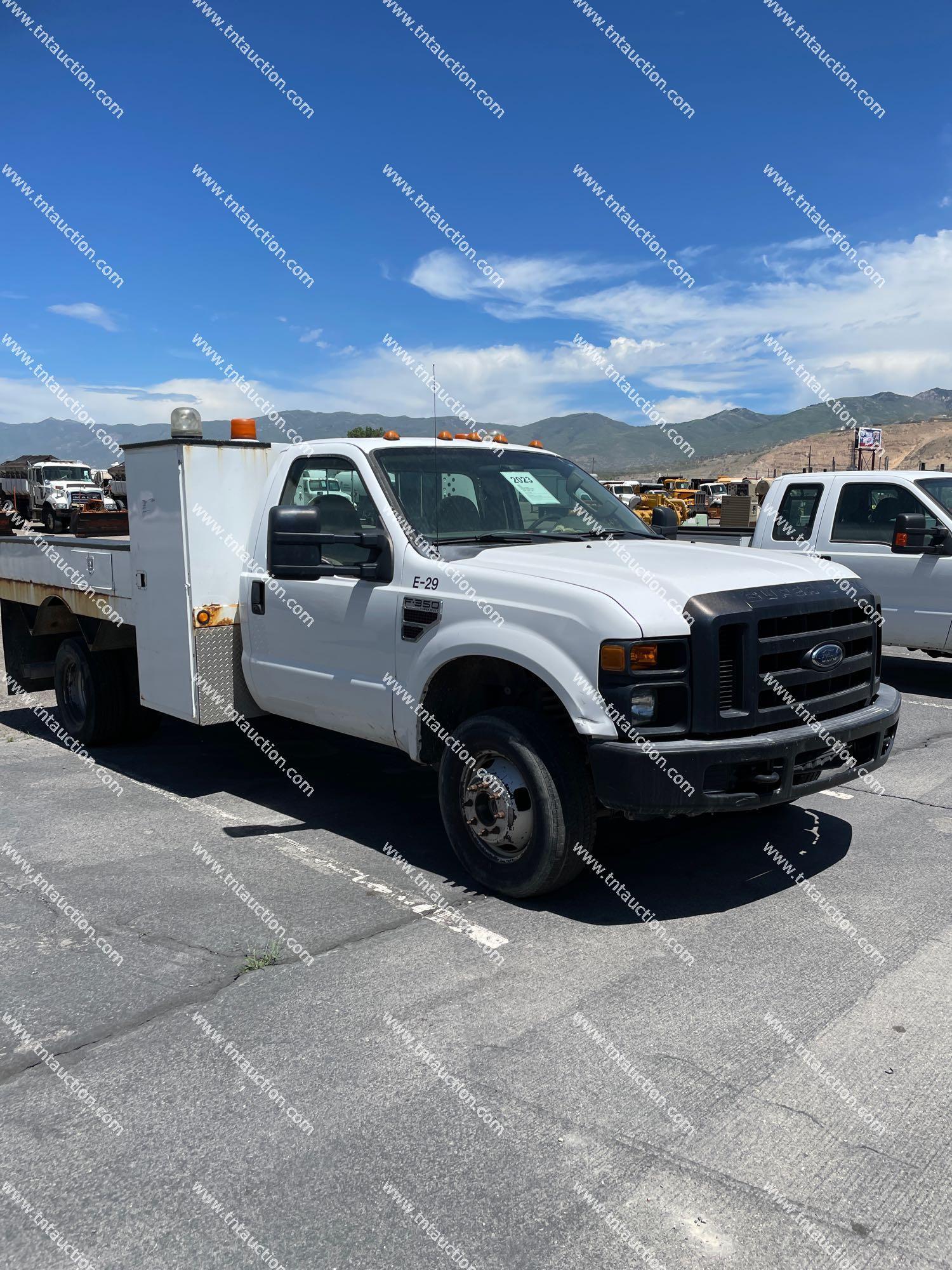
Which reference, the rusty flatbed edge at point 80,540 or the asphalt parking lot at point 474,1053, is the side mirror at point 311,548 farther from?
the rusty flatbed edge at point 80,540

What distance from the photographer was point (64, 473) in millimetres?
37344

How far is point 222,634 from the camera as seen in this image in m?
5.91

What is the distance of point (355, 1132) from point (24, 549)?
19.8 ft

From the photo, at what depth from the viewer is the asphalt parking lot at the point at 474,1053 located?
8.27 feet

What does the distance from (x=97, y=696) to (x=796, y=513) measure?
258 inches

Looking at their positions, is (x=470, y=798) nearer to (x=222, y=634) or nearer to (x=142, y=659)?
(x=222, y=634)

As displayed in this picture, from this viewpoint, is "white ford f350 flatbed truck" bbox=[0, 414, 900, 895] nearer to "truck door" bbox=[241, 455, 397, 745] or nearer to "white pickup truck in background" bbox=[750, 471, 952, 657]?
"truck door" bbox=[241, 455, 397, 745]

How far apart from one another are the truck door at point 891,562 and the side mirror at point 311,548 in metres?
5.49

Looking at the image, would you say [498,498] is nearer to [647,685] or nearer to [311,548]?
[311,548]

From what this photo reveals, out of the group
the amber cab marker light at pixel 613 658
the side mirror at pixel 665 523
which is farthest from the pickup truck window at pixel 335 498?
the side mirror at pixel 665 523

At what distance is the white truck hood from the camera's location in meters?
4.09

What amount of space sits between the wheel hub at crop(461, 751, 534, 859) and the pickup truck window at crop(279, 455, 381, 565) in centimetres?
126

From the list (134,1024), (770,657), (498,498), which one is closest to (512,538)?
(498,498)

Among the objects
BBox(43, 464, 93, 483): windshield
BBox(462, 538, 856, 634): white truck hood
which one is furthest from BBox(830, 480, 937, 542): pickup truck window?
BBox(43, 464, 93, 483): windshield
